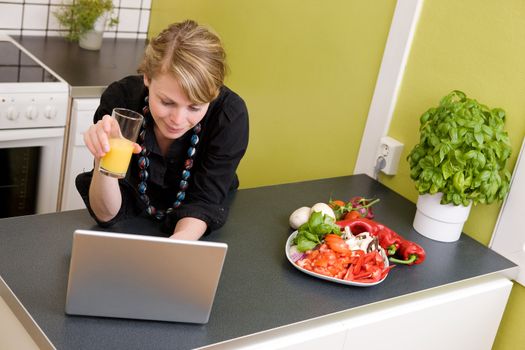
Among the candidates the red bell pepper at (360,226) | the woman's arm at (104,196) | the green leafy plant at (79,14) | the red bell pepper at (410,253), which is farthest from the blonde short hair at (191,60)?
the green leafy plant at (79,14)

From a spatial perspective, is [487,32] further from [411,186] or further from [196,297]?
[196,297]

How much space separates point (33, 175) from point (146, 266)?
1.47 m

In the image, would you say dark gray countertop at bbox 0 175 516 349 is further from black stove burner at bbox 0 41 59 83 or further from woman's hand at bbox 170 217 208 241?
black stove burner at bbox 0 41 59 83

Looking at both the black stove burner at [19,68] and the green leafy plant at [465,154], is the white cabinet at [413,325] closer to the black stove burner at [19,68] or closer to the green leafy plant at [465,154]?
the green leafy plant at [465,154]

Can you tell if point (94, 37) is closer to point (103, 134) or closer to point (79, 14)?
point (79, 14)

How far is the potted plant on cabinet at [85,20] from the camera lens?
2.97m

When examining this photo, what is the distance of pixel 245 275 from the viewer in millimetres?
1614

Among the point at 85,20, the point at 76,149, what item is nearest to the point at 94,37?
the point at 85,20

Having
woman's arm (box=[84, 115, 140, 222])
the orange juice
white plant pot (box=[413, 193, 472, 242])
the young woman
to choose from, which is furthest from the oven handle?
white plant pot (box=[413, 193, 472, 242])

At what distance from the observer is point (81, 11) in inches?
117

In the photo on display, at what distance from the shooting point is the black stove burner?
253 cm

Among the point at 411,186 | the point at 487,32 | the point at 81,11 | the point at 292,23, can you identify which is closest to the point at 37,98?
the point at 81,11

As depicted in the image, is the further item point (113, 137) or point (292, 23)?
point (292, 23)

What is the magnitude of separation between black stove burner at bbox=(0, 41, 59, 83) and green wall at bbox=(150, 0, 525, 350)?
637 millimetres
